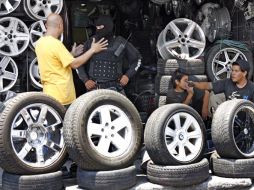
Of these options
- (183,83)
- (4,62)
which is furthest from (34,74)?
(183,83)

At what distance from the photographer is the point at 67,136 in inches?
193

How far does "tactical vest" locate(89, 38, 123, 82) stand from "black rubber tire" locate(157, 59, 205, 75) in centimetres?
68

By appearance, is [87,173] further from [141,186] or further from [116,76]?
[116,76]

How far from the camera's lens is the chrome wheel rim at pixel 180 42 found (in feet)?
24.2

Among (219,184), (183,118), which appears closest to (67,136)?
(183,118)

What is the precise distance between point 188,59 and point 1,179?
11.3 feet

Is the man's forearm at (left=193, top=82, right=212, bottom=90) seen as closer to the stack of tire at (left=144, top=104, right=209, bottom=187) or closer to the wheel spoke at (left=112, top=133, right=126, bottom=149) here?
the stack of tire at (left=144, top=104, right=209, bottom=187)

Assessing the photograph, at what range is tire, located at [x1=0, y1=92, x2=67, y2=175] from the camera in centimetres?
484

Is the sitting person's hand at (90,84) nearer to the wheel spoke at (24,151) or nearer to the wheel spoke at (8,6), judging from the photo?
the wheel spoke at (8,6)

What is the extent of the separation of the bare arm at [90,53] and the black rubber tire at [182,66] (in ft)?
3.43

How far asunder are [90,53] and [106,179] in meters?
1.75

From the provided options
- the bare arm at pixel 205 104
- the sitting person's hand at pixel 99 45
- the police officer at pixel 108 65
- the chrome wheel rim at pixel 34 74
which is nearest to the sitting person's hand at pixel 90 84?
the police officer at pixel 108 65

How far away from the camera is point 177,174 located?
509 centimetres

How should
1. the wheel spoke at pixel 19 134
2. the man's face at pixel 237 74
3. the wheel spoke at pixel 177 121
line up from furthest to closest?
the man's face at pixel 237 74, the wheel spoke at pixel 177 121, the wheel spoke at pixel 19 134
